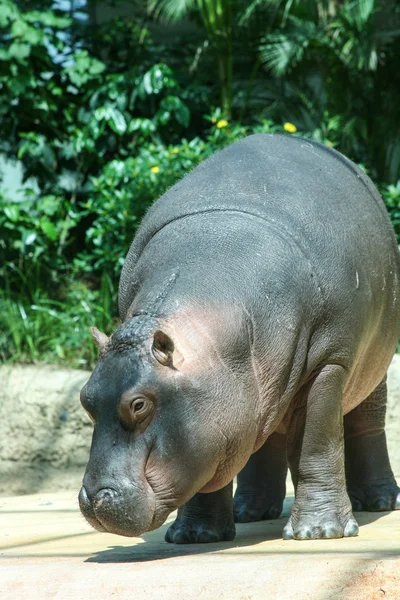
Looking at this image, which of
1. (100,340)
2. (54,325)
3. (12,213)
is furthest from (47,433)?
(100,340)

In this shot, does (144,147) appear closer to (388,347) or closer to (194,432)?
(388,347)

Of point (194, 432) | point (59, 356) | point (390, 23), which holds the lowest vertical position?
point (59, 356)

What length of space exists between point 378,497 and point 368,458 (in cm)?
19

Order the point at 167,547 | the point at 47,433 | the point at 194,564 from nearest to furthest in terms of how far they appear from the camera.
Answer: the point at 194,564, the point at 167,547, the point at 47,433

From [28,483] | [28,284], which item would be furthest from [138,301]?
[28,284]

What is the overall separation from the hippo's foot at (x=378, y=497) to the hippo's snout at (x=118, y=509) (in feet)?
5.87

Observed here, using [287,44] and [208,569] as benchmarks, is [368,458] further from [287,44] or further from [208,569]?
[287,44]

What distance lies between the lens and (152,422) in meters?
3.12

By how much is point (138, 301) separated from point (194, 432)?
545 millimetres

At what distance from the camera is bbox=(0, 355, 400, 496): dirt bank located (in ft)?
23.1

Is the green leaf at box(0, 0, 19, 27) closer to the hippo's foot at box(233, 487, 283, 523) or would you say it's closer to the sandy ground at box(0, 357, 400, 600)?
the sandy ground at box(0, 357, 400, 600)

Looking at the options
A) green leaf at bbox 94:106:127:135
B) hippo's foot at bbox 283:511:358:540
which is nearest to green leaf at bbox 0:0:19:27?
green leaf at bbox 94:106:127:135

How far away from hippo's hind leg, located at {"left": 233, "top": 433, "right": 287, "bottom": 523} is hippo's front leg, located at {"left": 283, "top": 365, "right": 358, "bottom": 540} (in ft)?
2.54

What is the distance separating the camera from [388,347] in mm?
4363
